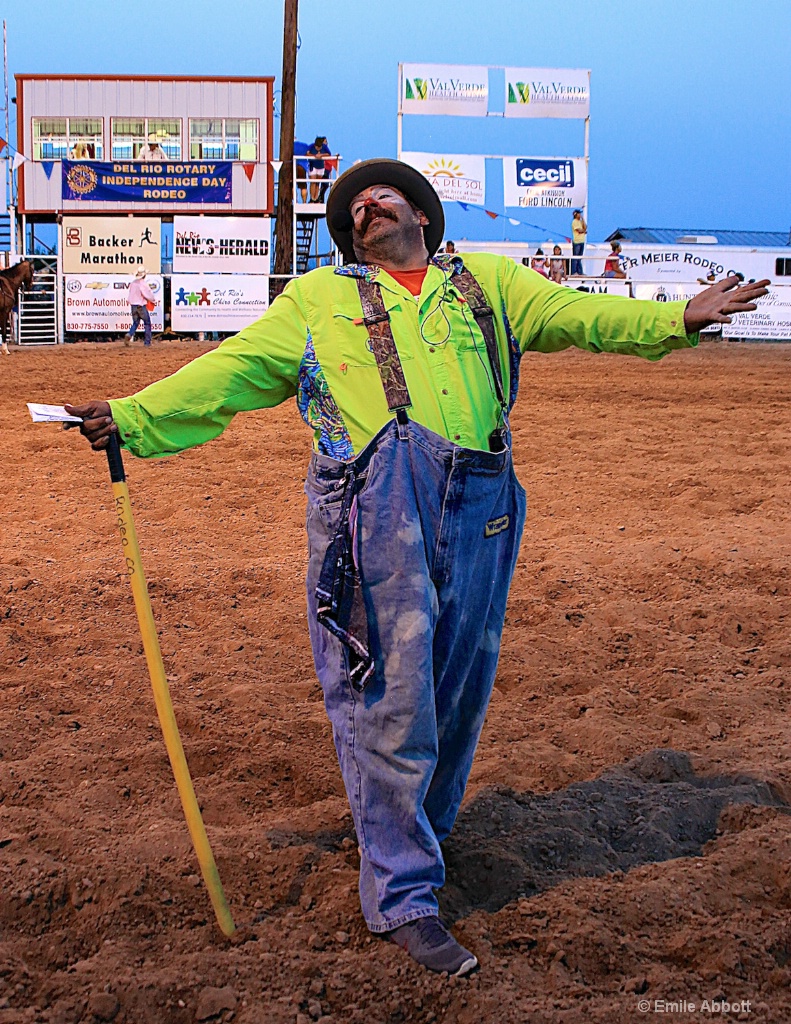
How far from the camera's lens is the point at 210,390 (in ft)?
10.3

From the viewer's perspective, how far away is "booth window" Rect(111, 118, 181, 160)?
33594mm

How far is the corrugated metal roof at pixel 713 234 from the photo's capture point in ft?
150

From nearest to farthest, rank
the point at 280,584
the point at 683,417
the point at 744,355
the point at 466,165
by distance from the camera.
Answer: the point at 280,584 → the point at 683,417 → the point at 744,355 → the point at 466,165

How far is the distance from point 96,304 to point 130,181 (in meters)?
9.08

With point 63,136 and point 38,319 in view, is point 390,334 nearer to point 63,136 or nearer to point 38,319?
point 38,319

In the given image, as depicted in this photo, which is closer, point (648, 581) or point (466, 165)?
point (648, 581)

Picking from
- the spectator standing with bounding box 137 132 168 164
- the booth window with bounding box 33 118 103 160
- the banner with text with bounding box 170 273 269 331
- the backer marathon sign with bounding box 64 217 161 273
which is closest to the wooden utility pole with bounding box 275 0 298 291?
the backer marathon sign with bounding box 64 217 161 273

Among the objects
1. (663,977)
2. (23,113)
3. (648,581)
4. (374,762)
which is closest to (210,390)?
(374,762)

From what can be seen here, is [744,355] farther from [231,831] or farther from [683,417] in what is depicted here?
[231,831]

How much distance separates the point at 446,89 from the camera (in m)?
28.8

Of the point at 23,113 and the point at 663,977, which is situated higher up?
the point at 23,113

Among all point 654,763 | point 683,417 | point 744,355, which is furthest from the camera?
point 744,355

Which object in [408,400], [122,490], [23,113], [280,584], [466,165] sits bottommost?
[280,584]

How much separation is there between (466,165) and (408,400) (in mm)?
27766
